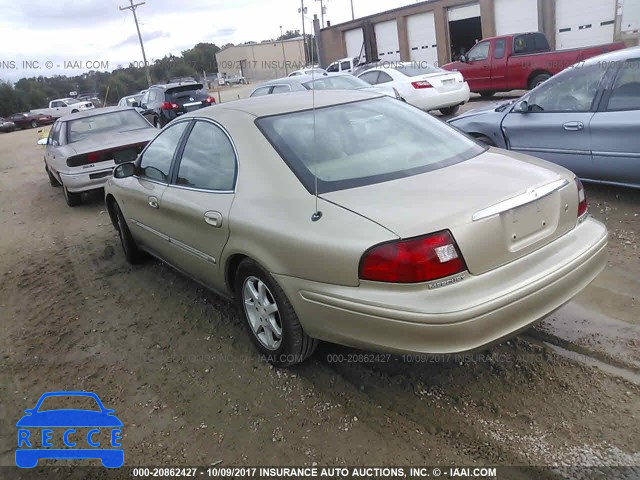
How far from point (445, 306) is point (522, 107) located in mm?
4327

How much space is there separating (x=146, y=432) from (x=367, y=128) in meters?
2.23

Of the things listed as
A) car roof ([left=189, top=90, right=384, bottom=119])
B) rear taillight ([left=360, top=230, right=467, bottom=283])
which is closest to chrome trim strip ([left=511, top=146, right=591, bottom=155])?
car roof ([left=189, top=90, right=384, bottom=119])

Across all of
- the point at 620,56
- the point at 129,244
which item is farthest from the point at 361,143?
the point at 620,56

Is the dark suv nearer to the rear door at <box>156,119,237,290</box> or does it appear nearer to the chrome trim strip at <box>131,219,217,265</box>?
the chrome trim strip at <box>131,219,217,265</box>

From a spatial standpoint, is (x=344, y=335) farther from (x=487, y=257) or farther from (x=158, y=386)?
(x=158, y=386)

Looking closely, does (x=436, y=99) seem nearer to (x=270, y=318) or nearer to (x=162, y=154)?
(x=162, y=154)

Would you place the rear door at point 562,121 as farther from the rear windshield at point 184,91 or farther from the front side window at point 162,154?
the rear windshield at point 184,91

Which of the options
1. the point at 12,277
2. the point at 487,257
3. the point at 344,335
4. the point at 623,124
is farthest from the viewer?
the point at 12,277

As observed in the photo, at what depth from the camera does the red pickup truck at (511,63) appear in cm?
1320

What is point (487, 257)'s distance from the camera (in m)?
2.54

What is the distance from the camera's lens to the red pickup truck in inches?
520

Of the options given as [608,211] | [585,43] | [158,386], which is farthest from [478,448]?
[585,43]

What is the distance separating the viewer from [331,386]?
3137 millimetres

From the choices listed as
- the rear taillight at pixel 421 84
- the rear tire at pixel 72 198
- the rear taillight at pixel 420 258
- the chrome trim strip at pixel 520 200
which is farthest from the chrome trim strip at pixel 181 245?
the rear taillight at pixel 421 84
